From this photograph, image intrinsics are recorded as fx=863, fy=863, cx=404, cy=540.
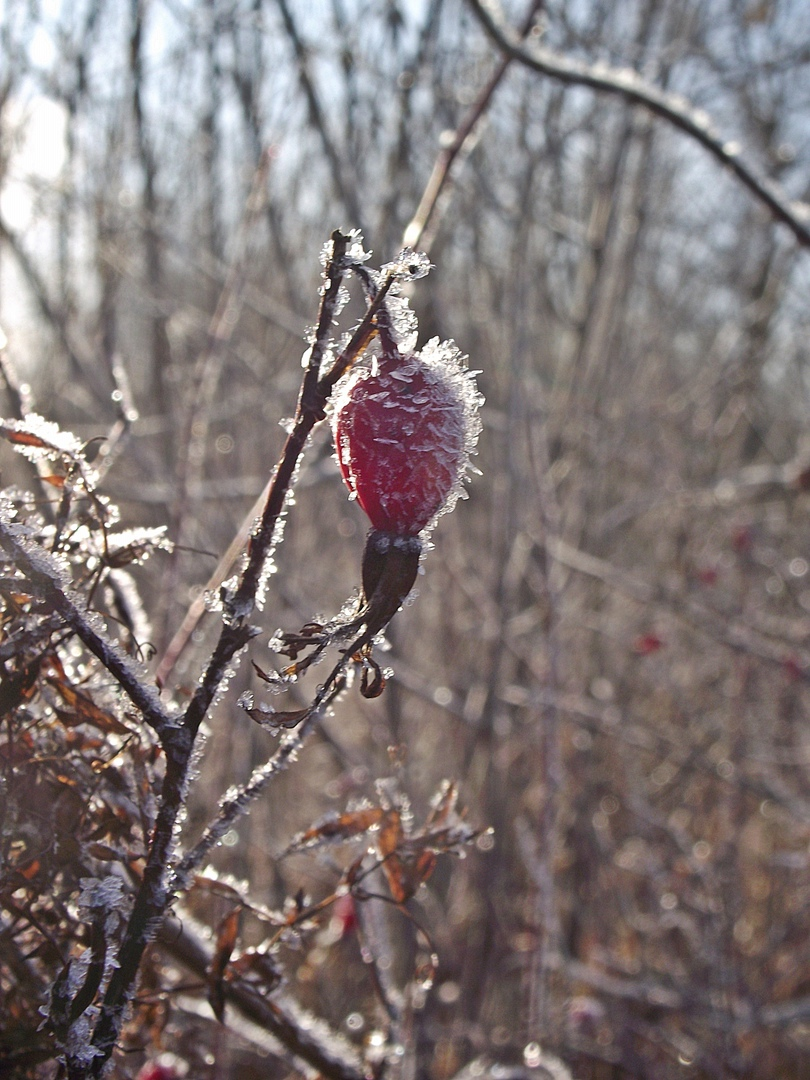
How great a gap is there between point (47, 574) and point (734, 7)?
3.45 meters

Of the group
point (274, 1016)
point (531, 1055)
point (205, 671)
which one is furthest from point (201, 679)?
point (531, 1055)

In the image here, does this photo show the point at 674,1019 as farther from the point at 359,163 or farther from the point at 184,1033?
the point at 359,163

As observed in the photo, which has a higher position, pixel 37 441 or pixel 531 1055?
pixel 37 441

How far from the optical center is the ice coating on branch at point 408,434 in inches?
19.6

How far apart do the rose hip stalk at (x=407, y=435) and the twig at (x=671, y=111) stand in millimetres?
579

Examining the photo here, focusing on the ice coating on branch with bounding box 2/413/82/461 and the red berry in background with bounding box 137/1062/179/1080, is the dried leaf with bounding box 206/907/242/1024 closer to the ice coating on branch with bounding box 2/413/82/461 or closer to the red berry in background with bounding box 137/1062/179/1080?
the ice coating on branch with bounding box 2/413/82/461

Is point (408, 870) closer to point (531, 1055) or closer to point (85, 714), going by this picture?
point (85, 714)

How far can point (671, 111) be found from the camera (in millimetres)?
920

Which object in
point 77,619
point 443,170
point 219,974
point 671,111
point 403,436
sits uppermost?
point 671,111

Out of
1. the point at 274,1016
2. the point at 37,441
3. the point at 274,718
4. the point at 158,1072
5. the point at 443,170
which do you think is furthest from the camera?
the point at 158,1072

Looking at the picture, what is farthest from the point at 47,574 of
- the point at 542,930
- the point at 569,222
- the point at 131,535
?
the point at 569,222

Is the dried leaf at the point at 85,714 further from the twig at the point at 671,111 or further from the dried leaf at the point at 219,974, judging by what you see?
the twig at the point at 671,111

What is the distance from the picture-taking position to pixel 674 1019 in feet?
8.78

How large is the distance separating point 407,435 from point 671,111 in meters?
0.64
